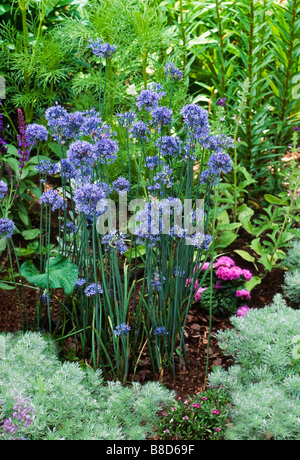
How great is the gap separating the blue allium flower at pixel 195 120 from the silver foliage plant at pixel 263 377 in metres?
0.98

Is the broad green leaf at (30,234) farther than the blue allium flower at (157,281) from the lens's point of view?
Yes

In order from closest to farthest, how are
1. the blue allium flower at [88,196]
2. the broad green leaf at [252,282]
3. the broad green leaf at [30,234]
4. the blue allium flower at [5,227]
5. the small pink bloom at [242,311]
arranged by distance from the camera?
the blue allium flower at [88,196]
the blue allium flower at [5,227]
the small pink bloom at [242,311]
the broad green leaf at [252,282]
the broad green leaf at [30,234]

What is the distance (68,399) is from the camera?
6.89 ft

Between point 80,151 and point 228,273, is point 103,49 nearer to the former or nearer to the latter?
point 80,151

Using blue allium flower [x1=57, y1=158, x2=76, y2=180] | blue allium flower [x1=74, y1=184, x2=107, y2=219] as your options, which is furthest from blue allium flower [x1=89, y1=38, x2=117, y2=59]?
blue allium flower [x1=74, y1=184, x2=107, y2=219]

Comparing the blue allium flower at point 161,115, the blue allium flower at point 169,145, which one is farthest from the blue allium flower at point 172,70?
the blue allium flower at point 169,145

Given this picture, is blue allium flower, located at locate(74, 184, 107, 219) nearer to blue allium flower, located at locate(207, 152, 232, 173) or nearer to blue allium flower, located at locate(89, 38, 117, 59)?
blue allium flower, located at locate(207, 152, 232, 173)

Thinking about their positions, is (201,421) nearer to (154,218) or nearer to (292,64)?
(154,218)

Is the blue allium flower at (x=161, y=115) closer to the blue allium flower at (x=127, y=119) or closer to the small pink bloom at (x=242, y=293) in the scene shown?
the blue allium flower at (x=127, y=119)

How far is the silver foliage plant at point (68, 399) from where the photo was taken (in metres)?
2.03

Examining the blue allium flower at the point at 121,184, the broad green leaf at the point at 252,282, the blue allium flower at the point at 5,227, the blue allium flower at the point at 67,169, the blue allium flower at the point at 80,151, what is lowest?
the broad green leaf at the point at 252,282
